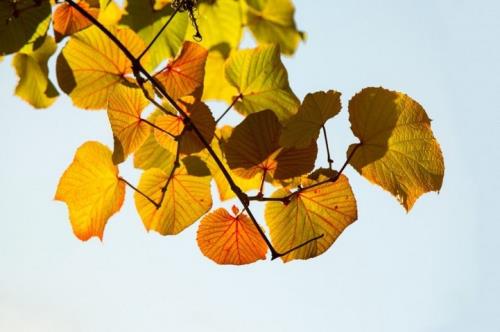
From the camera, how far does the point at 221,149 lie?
0.52 m

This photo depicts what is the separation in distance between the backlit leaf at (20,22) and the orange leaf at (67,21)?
0.01 metres

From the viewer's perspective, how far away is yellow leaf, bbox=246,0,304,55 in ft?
3.05

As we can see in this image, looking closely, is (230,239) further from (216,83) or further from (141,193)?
(216,83)

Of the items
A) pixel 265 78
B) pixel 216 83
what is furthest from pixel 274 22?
pixel 265 78

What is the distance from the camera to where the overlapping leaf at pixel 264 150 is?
0.44m

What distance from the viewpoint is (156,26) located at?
25.4 inches

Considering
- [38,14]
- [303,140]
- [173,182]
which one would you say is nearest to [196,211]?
[173,182]

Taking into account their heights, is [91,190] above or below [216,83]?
below

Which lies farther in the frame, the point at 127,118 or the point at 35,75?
the point at 35,75

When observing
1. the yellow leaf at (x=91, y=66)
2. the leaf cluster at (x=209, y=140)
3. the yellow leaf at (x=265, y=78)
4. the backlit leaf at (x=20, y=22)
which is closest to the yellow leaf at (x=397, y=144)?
the leaf cluster at (x=209, y=140)

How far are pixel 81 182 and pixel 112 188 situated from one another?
0.04m

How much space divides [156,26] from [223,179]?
24 cm

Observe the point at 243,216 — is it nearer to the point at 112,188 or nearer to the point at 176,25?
the point at 112,188

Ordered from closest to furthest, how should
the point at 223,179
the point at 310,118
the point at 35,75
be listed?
1. the point at 310,118
2. the point at 223,179
3. the point at 35,75
